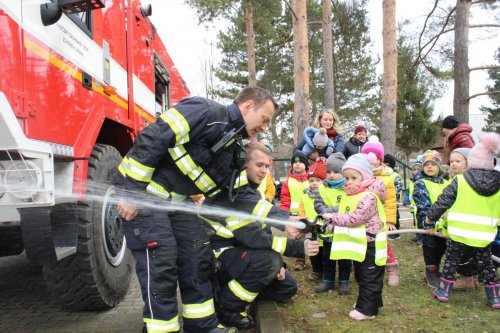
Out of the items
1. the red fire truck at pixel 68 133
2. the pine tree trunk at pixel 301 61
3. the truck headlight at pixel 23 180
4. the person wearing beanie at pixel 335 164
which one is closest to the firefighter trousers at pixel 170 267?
the red fire truck at pixel 68 133

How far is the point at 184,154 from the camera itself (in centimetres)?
274

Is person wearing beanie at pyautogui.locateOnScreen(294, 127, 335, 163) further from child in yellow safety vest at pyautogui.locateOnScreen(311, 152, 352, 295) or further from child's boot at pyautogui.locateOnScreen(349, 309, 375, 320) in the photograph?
child's boot at pyautogui.locateOnScreen(349, 309, 375, 320)

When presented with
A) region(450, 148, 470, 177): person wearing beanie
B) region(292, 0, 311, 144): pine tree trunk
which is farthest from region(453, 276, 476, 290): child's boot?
region(292, 0, 311, 144): pine tree trunk

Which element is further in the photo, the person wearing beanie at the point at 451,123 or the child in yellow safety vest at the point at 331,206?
the person wearing beanie at the point at 451,123

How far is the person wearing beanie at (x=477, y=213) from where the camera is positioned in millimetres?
3477

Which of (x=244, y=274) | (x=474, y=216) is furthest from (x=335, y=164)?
(x=244, y=274)

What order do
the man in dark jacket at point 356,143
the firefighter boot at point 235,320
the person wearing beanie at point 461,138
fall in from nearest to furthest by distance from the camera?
the firefighter boot at point 235,320
the person wearing beanie at point 461,138
the man in dark jacket at point 356,143

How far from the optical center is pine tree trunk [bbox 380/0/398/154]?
28.5 feet

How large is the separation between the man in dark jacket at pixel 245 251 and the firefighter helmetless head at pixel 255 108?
1.43 feet

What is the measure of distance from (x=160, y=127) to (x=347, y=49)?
23946mm

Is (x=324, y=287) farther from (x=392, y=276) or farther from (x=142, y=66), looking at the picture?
(x=142, y=66)

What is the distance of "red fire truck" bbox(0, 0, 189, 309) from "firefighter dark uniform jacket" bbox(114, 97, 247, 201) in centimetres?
43

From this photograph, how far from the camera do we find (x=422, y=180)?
454cm

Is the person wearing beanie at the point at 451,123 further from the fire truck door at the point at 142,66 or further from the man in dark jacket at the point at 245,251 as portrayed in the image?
the fire truck door at the point at 142,66
